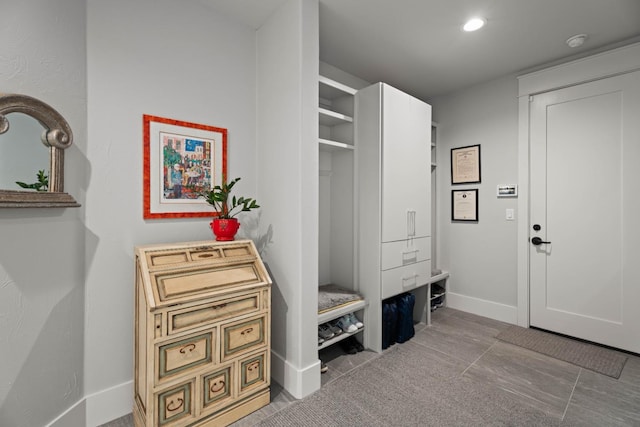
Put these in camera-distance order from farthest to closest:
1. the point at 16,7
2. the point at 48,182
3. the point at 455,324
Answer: the point at 455,324 → the point at 48,182 → the point at 16,7

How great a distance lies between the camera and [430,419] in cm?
171

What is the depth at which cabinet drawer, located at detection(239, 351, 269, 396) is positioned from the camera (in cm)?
174

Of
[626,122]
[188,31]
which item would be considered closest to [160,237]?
[188,31]

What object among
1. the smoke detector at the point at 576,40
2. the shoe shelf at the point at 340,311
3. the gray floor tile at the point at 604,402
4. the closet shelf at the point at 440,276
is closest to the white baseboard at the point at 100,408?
the shoe shelf at the point at 340,311

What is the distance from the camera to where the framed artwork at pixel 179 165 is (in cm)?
184

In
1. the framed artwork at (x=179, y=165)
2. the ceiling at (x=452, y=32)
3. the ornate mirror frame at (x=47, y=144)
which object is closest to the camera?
the ornate mirror frame at (x=47, y=144)

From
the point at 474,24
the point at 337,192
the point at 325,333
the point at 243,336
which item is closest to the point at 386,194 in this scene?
the point at 337,192

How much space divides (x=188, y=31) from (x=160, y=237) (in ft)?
4.63

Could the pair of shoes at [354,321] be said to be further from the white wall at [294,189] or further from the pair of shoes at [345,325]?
the white wall at [294,189]

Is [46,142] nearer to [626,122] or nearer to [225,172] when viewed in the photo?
[225,172]

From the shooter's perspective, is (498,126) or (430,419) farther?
(498,126)

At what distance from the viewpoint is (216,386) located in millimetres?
1636

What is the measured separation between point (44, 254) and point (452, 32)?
3.11 meters

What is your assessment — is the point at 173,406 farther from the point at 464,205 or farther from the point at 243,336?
the point at 464,205
